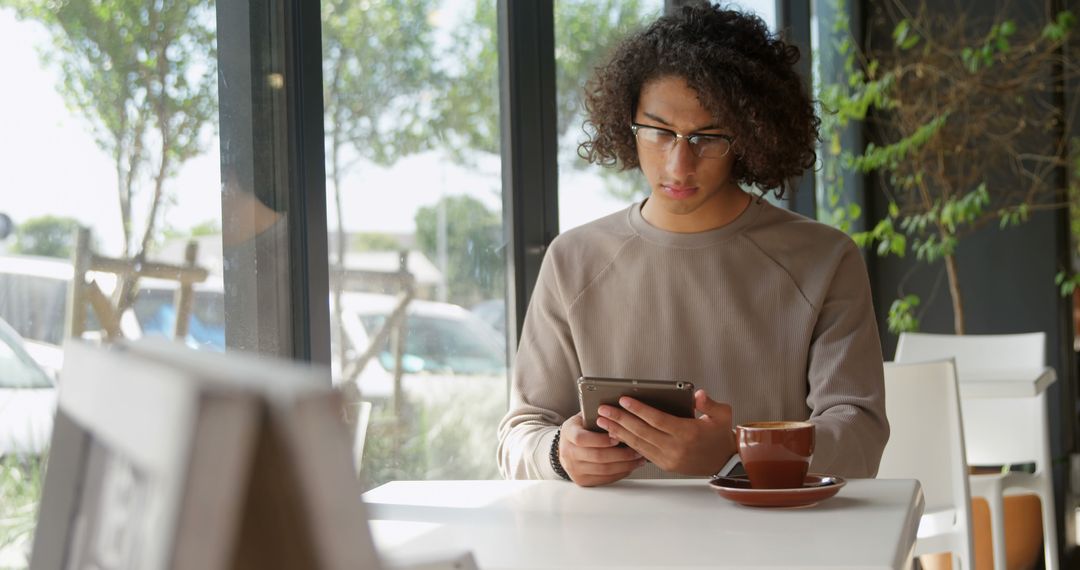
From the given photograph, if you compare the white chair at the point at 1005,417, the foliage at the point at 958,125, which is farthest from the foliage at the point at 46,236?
the foliage at the point at 958,125

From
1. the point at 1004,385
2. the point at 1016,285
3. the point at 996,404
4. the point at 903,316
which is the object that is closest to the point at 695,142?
the point at 1004,385

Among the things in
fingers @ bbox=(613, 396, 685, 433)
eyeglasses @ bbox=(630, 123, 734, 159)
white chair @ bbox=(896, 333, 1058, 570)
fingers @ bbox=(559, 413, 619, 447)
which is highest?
eyeglasses @ bbox=(630, 123, 734, 159)

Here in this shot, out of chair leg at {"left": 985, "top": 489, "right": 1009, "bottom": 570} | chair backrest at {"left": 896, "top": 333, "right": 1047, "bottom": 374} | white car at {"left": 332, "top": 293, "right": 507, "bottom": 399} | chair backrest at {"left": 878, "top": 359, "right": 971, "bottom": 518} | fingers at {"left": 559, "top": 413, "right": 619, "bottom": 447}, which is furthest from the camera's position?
chair backrest at {"left": 896, "top": 333, "right": 1047, "bottom": 374}

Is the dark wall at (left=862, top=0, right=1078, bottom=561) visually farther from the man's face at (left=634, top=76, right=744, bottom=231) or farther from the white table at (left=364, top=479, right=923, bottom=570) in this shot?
the white table at (left=364, top=479, right=923, bottom=570)

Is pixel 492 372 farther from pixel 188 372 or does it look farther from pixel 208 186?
pixel 188 372

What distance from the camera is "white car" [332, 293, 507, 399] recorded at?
2287 millimetres

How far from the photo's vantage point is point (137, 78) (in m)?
1.61

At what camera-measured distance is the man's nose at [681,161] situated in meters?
2.01

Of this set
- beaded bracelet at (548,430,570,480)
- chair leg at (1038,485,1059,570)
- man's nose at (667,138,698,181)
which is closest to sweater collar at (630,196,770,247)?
man's nose at (667,138,698,181)

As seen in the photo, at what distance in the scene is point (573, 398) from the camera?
6.68ft

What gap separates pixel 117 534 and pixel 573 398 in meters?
1.56

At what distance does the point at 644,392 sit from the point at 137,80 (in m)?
0.77

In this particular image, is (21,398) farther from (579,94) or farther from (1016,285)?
(1016,285)

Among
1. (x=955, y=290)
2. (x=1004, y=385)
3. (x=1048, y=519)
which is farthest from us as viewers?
(x=955, y=290)
